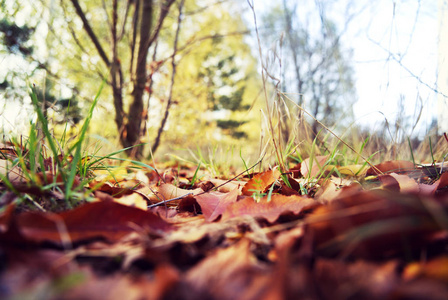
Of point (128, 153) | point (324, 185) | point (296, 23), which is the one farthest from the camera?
point (296, 23)

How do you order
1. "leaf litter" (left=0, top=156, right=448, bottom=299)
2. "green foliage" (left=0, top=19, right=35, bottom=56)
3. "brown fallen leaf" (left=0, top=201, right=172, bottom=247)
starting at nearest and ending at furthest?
"leaf litter" (left=0, top=156, right=448, bottom=299) < "brown fallen leaf" (left=0, top=201, right=172, bottom=247) < "green foliage" (left=0, top=19, right=35, bottom=56)

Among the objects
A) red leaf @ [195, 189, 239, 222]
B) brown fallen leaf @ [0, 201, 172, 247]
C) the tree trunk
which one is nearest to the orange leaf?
red leaf @ [195, 189, 239, 222]

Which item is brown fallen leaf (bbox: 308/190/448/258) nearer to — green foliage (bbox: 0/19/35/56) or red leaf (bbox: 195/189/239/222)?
red leaf (bbox: 195/189/239/222)

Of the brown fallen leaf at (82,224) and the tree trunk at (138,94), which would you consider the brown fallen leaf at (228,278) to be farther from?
the tree trunk at (138,94)

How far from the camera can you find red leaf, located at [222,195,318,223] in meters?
0.59

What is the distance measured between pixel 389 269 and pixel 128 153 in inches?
121

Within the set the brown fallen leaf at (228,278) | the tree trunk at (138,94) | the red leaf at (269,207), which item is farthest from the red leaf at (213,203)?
the tree trunk at (138,94)

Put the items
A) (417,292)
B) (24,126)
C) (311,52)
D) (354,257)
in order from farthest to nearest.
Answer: (311,52), (24,126), (354,257), (417,292)

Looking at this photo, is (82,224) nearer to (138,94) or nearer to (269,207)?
(269,207)

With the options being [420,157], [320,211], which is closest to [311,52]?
[420,157]

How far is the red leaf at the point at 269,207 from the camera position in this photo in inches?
23.1

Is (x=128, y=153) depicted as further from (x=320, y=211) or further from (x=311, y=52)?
(x=311, y=52)

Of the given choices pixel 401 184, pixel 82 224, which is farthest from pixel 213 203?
pixel 401 184

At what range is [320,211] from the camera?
1.37 ft
